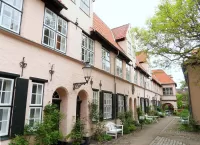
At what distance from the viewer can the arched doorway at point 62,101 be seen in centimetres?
808

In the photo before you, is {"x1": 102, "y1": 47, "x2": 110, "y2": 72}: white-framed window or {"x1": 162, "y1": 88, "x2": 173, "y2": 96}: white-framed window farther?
{"x1": 162, "y1": 88, "x2": 173, "y2": 96}: white-framed window

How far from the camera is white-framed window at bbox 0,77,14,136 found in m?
5.37

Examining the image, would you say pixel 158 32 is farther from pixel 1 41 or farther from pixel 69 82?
pixel 1 41

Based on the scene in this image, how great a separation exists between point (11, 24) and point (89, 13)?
247 inches

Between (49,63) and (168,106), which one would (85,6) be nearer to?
(49,63)

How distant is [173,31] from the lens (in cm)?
1012

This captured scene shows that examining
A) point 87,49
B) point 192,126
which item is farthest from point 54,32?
point 192,126

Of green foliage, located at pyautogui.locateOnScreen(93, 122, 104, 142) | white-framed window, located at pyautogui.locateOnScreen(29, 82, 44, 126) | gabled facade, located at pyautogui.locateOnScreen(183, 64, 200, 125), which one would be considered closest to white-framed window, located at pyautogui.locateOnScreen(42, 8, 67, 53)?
white-framed window, located at pyautogui.locateOnScreen(29, 82, 44, 126)

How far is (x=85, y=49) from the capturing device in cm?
1035

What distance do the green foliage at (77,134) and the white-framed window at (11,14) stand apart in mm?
5106

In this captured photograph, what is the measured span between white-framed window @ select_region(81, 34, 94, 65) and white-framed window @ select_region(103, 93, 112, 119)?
2960 mm

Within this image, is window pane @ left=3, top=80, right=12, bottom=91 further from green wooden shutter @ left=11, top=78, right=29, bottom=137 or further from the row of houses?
green wooden shutter @ left=11, top=78, right=29, bottom=137

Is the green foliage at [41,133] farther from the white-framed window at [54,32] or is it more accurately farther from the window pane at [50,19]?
the window pane at [50,19]

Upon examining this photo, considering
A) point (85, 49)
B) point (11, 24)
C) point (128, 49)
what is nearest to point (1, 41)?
point (11, 24)
